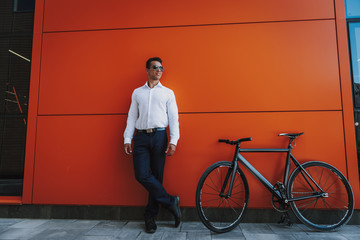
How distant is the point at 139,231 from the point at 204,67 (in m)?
2.31

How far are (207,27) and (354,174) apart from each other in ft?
9.22

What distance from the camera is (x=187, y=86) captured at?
9.89ft

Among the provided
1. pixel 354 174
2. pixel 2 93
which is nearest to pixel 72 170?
pixel 2 93

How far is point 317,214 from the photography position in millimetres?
2732

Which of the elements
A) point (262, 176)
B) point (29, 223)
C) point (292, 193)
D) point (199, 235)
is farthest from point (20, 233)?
point (292, 193)

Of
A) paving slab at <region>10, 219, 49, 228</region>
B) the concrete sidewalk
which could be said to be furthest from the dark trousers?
paving slab at <region>10, 219, 49, 228</region>

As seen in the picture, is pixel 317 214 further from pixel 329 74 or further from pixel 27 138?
pixel 27 138

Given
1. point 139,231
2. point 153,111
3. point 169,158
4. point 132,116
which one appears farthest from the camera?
point 169,158

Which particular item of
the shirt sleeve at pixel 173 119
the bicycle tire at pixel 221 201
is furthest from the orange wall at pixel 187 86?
the shirt sleeve at pixel 173 119

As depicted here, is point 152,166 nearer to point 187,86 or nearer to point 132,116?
point 132,116

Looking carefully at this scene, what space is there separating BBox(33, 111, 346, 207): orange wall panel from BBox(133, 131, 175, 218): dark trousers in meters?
0.30

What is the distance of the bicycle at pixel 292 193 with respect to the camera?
2543mm

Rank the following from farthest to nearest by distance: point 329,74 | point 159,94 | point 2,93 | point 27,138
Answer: point 2,93 < point 27,138 < point 329,74 < point 159,94

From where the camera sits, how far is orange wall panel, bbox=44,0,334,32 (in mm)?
3008
